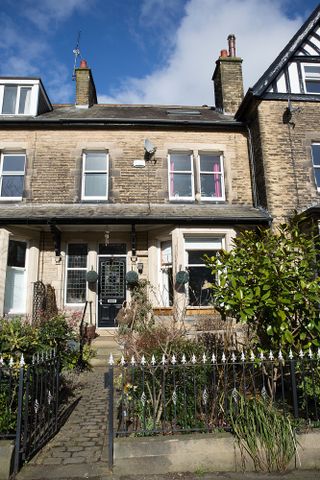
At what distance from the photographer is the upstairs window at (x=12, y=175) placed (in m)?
11.7

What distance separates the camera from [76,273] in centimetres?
1141

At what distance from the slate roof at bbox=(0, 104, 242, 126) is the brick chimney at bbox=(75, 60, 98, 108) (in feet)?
1.04

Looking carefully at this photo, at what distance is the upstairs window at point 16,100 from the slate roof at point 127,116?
50 centimetres

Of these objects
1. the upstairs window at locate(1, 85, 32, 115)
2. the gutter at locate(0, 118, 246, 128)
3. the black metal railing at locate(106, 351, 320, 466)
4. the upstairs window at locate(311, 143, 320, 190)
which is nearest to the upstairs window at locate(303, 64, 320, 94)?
the upstairs window at locate(311, 143, 320, 190)

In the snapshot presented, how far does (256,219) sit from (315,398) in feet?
21.5

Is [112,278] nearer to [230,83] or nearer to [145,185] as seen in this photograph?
[145,185]

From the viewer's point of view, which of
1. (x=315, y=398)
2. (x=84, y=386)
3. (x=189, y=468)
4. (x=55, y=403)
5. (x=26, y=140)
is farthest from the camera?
(x=26, y=140)

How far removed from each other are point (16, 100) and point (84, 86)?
2.92 m

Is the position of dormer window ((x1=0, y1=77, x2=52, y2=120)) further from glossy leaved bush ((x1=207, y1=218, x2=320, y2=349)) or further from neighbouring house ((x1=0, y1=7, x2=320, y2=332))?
glossy leaved bush ((x1=207, y1=218, x2=320, y2=349))

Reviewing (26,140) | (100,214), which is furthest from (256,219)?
(26,140)

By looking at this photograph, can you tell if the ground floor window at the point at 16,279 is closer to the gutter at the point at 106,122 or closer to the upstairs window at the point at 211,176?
the gutter at the point at 106,122

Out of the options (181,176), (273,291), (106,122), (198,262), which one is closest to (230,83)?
(181,176)

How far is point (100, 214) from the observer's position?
34.0 feet

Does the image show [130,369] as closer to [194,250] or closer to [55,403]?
[55,403]
